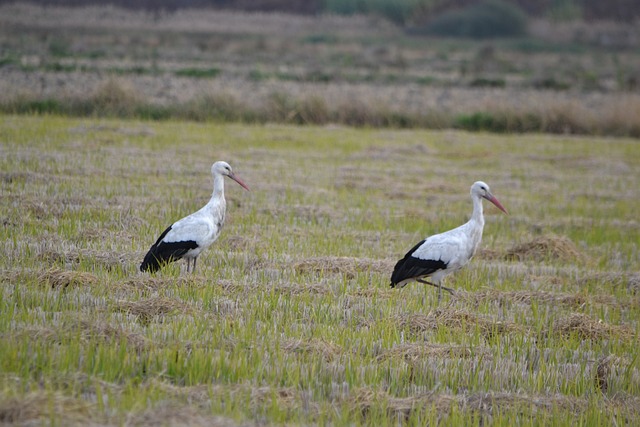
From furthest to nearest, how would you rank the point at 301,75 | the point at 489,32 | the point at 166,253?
the point at 489,32
the point at 301,75
the point at 166,253

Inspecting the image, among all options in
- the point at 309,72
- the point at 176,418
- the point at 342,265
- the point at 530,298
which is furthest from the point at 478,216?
the point at 309,72

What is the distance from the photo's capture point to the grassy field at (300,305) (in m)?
4.73

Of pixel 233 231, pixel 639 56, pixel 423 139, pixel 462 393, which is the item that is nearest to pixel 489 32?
pixel 639 56

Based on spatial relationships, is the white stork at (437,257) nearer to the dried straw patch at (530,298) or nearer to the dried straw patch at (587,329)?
the dried straw patch at (530,298)

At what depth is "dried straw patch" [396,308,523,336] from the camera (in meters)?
6.34

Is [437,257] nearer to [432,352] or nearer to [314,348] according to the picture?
[432,352]

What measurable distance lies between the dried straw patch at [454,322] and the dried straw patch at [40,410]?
9.22 feet

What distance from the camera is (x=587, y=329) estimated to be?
6.54 m

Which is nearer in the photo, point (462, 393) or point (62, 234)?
point (462, 393)

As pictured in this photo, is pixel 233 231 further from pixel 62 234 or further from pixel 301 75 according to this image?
pixel 301 75

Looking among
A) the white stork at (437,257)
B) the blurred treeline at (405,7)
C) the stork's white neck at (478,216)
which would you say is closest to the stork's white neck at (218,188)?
the white stork at (437,257)

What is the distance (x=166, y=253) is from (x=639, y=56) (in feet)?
171

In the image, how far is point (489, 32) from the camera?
Answer: 6375cm

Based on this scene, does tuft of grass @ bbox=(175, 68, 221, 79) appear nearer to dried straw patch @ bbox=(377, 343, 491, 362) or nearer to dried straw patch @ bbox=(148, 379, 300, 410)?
dried straw patch @ bbox=(377, 343, 491, 362)
